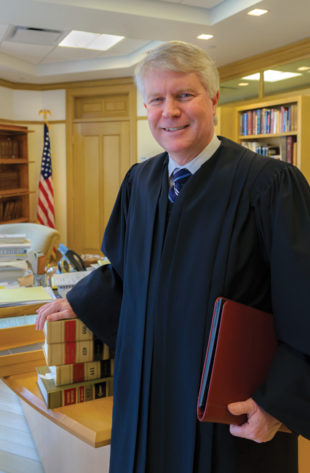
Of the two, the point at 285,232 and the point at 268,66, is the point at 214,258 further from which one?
the point at 268,66

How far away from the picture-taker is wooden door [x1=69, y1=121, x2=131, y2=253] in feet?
24.1

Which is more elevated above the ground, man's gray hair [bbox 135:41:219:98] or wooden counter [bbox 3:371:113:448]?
man's gray hair [bbox 135:41:219:98]

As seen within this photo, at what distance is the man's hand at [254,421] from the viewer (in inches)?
39.6

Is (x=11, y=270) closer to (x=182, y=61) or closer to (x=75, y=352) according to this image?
(x=75, y=352)

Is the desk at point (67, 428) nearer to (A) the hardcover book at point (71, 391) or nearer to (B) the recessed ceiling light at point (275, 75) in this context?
(A) the hardcover book at point (71, 391)

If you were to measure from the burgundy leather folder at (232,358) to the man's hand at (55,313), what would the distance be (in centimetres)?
66

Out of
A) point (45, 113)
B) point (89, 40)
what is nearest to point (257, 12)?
point (89, 40)

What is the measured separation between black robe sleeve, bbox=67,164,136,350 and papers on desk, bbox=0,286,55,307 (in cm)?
55

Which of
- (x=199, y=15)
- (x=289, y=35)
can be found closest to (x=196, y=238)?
(x=199, y=15)

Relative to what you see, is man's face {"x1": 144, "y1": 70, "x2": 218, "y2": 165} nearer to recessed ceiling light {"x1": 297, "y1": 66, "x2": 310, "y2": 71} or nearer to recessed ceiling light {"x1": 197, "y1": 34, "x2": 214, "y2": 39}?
recessed ceiling light {"x1": 197, "y1": 34, "x2": 214, "y2": 39}

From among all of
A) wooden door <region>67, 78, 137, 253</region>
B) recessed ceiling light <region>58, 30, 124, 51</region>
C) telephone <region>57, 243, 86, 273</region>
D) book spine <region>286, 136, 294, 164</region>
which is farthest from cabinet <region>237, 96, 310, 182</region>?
telephone <region>57, 243, 86, 273</region>

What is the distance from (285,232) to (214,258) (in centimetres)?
18

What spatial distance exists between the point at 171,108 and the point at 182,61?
11cm

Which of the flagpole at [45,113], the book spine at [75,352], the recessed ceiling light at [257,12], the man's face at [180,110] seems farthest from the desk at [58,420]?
the flagpole at [45,113]
